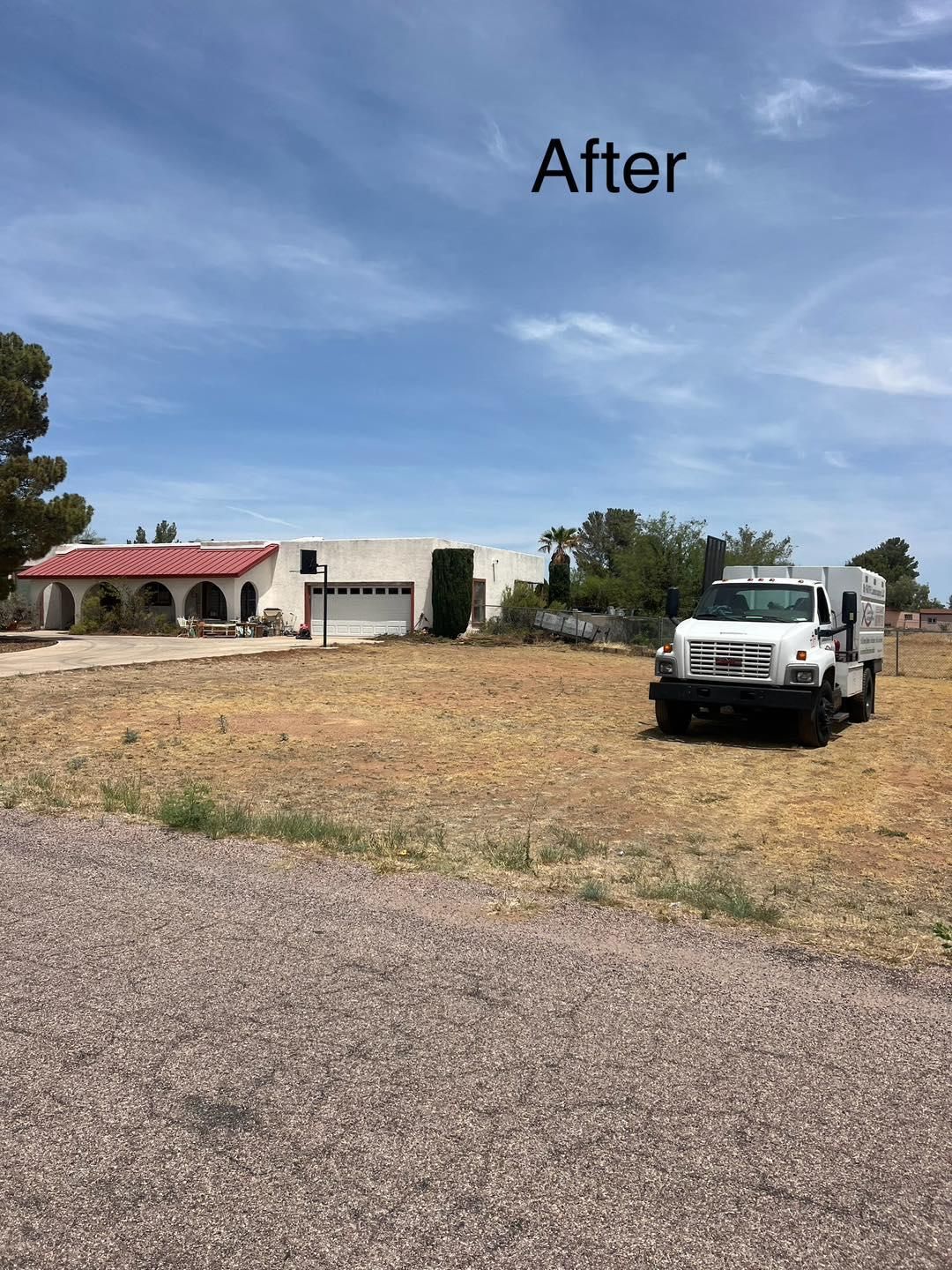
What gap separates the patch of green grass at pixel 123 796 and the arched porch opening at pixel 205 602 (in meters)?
33.4

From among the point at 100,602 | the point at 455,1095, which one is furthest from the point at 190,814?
the point at 100,602

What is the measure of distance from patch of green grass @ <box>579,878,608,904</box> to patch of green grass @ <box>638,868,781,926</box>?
9.6 inches

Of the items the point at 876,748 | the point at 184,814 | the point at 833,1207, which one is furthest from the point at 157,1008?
the point at 876,748

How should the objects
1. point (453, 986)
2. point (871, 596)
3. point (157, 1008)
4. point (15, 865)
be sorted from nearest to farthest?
point (157, 1008) → point (453, 986) → point (15, 865) → point (871, 596)

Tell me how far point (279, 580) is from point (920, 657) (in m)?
27.6

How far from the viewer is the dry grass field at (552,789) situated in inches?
245

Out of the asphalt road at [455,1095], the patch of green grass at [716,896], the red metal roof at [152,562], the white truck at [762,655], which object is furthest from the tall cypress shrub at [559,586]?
the asphalt road at [455,1095]

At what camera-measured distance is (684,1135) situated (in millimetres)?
3135

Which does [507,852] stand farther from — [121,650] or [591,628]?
[591,628]

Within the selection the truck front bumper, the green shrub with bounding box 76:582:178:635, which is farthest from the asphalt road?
the green shrub with bounding box 76:582:178:635

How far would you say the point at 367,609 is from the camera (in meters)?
40.8

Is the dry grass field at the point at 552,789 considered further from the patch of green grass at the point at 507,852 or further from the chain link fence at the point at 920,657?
the chain link fence at the point at 920,657

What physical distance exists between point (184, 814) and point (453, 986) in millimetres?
3931

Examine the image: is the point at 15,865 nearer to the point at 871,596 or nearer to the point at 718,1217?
the point at 718,1217
